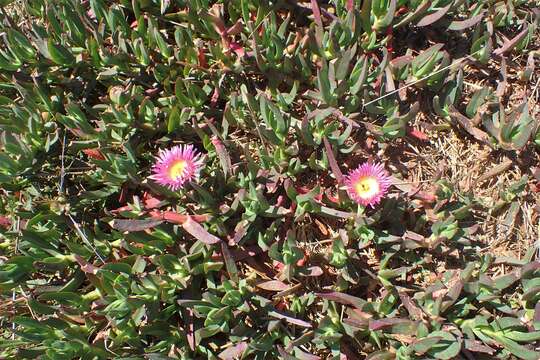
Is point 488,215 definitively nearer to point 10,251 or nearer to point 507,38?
point 507,38

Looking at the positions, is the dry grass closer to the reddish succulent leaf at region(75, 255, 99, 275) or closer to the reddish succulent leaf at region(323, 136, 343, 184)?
the reddish succulent leaf at region(323, 136, 343, 184)

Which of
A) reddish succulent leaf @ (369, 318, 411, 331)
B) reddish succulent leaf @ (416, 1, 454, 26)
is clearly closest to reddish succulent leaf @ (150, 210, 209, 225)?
reddish succulent leaf @ (369, 318, 411, 331)

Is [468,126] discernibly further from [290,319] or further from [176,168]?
[176,168]

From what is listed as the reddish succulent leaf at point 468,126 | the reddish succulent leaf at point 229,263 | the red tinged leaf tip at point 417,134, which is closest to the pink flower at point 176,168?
the reddish succulent leaf at point 229,263

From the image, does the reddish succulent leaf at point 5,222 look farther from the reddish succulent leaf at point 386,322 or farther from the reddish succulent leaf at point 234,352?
the reddish succulent leaf at point 386,322

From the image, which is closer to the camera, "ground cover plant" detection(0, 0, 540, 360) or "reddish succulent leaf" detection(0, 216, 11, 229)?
"ground cover plant" detection(0, 0, 540, 360)

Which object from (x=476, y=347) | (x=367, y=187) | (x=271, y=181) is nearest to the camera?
(x=476, y=347)

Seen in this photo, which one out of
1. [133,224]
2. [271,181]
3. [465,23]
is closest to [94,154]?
[133,224]
